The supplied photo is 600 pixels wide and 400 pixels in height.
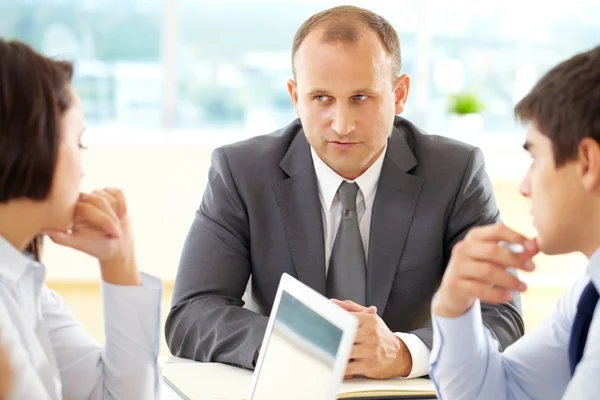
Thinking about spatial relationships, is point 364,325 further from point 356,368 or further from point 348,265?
point 348,265

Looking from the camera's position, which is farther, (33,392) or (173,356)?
(173,356)

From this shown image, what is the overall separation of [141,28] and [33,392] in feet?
15.2

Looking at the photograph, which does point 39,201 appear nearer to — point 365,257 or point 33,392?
point 33,392

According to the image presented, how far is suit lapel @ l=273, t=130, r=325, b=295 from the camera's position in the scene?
2279 millimetres

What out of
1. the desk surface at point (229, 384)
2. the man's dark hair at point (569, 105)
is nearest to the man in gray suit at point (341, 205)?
the desk surface at point (229, 384)

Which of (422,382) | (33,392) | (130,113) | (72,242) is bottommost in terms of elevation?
(130,113)

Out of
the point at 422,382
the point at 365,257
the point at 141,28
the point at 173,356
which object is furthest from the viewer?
the point at 141,28

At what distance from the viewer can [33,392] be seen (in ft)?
4.61

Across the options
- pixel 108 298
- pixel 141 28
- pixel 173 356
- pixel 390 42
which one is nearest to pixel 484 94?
pixel 141 28

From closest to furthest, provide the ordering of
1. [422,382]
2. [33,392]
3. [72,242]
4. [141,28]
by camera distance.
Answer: [33,392] < [72,242] < [422,382] < [141,28]

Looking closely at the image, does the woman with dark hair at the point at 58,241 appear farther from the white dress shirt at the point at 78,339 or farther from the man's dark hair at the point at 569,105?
the man's dark hair at the point at 569,105

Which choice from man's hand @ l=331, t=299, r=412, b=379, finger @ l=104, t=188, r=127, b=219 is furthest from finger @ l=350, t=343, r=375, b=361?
finger @ l=104, t=188, r=127, b=219

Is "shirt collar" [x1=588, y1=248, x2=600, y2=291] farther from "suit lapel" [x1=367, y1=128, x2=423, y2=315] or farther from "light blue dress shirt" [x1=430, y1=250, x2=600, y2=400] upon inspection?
"suit lapel" [x1=367, y1=128, x2=423, y2=315]

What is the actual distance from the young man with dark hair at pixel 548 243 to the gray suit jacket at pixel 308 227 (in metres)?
0.63
